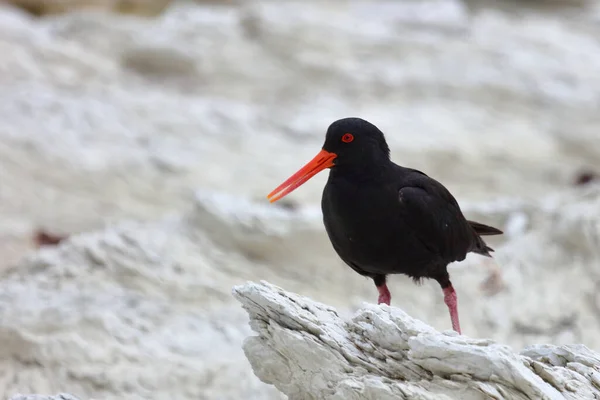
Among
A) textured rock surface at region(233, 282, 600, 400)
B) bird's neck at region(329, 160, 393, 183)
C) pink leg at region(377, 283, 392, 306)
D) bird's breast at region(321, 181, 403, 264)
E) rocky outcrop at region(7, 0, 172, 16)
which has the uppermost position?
rocky outcrop at region(7, 0, 172, 16)

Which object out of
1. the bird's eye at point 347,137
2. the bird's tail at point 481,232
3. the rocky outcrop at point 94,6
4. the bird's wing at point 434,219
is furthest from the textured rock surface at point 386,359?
the rocky outcrop at point 94,6

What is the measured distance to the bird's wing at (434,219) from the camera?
14.3 ft

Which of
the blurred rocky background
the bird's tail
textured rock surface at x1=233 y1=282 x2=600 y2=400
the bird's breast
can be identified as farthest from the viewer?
the blurred rocky background

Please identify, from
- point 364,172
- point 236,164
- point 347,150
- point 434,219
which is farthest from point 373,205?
point 236,164

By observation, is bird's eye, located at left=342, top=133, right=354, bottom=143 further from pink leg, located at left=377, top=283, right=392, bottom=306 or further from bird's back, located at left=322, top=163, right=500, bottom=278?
pink leg, located at left=377, top=283, right=392, bottom=306

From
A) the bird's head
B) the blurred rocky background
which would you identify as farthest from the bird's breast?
the blurred rocky background

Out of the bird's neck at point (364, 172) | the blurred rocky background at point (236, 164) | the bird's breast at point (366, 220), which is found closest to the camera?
the bird's breast at point (366, 220)

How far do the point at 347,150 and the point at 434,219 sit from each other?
0.70 m

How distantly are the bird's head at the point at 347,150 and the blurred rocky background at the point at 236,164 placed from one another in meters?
1.97

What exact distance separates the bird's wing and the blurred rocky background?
183 centimetres

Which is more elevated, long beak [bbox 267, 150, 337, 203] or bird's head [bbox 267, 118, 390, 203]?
bird's head [bbox 267, 118, 390, 203]

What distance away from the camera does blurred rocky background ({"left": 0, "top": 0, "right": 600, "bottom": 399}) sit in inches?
250

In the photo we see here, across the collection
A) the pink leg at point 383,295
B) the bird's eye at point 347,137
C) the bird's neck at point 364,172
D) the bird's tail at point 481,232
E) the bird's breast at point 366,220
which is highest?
the bird's tail at point 481,232

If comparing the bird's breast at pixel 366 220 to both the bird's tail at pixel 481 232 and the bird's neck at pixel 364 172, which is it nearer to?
the bird's neck at pixel 364 172
